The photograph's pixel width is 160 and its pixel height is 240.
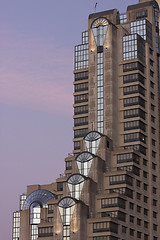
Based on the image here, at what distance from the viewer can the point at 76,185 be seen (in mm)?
198000

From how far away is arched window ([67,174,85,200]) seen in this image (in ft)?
646

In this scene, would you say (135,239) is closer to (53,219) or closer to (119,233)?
(119,233)

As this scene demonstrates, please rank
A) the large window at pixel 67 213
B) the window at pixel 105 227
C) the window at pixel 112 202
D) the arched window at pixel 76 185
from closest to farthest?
the window at pixel 105 227 < the large window at pixel 67 213 < the window at pixel 112 202 < the arched window at pixel 76 185

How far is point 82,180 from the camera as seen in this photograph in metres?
197

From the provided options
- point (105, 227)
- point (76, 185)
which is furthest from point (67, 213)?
point (105, 227)

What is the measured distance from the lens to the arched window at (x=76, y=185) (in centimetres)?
19700

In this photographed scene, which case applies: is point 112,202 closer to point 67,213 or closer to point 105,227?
point 105,227

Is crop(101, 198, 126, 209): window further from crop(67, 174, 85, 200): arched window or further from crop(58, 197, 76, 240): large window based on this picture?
crop(58, 197, 76, 240): large window

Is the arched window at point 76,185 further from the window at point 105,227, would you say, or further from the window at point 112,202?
the window at point 105,227

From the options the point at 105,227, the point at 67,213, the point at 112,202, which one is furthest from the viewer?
the point at 112,202

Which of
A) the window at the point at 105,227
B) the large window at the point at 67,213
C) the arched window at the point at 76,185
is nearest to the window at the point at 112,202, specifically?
the window at the point at 105,227

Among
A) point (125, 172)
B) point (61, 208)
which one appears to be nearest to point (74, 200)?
point (61, 208)

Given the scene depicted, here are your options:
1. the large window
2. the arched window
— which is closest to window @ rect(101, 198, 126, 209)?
the arched window

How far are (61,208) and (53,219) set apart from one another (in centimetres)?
603
